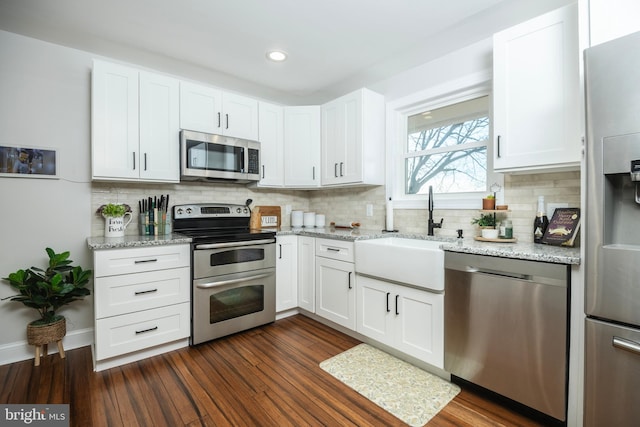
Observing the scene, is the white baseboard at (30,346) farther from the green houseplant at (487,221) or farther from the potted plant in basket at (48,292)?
the green houseplant at (487,221)

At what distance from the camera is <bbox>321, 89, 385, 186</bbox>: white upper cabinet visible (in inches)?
114

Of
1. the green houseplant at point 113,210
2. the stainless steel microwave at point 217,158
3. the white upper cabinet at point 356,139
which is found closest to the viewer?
the green houseplant at point 113,210

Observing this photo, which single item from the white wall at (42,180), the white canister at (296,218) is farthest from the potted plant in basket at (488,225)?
the white wall at (42,180)

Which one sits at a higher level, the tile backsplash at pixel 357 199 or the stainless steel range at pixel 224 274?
the tile backsplash at pixel 357 199

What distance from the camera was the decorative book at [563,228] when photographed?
1752 millimetres

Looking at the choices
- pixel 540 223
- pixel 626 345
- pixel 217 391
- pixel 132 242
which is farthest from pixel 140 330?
pixel 540 223

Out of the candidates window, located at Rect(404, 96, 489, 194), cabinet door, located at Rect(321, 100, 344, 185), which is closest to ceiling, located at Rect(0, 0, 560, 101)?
cabinet door, located at Rect(321, 100, 344, 185)

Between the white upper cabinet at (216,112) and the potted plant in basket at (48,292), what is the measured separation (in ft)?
4.84

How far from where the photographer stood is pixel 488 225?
215 cm

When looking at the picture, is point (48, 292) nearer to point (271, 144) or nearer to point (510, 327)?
point (271, 144)

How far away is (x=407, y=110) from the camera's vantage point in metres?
2.94

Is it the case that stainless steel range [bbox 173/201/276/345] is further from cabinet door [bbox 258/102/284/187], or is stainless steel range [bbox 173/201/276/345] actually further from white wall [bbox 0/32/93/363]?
white wall [bbox 0/32/93/363]

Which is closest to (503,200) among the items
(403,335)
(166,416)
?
(403,335)

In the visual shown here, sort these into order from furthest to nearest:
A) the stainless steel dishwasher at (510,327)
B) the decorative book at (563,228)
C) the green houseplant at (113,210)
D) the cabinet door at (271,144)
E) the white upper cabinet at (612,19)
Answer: the cabinet door at (271,144) → the green houseplant at (113,210) → the decorative book at (563,228) → the stainless steel dishwasher at (510,327) → the white upper cabinet at (612,19)
